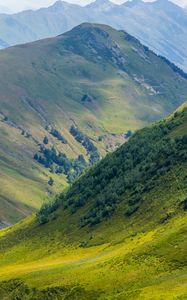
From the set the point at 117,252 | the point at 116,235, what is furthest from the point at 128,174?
the point at 117,252

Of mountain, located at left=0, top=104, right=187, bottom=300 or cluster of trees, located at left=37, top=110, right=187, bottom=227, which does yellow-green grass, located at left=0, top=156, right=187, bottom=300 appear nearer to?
mountain, located at left=0, top=104, right=187, bottom=300

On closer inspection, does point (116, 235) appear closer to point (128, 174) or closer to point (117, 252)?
point (117, 252)

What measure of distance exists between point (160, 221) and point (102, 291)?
112ft

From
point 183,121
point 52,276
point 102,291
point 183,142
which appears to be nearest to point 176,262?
point 102,291

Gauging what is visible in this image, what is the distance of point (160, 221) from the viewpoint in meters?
117

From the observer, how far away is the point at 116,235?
12562 centimetres

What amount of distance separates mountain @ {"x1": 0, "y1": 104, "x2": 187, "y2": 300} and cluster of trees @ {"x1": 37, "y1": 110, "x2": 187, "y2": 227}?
29 centimetres

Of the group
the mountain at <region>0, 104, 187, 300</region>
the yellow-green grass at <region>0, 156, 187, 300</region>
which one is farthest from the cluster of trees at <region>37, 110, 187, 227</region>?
the yellow-green grass at <region>0, 156, 187, 300</region>

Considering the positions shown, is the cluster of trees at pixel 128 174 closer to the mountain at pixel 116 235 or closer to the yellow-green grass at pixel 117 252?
the mountain at pixel 116 235

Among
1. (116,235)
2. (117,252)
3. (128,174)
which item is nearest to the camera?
(117,252)

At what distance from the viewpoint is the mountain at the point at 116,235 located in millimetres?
86688

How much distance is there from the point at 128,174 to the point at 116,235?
39.6 meters

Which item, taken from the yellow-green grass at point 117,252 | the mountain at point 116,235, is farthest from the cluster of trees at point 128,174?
the yellow-green grass at point 117,252

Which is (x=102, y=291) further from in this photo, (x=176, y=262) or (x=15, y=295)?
(x=15, y=295)
